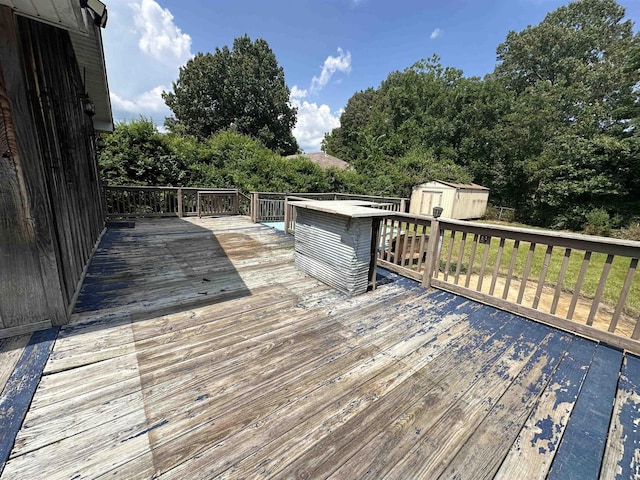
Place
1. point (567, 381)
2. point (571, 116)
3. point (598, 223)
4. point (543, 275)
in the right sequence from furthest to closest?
point (571, 116) < point (598, 223) < point (543, 275) < point (567, 381)

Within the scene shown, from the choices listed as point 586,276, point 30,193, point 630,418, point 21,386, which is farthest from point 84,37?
point 586,276

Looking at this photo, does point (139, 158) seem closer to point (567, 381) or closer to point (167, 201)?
point (167, 201)

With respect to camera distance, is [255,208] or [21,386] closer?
[21,386]

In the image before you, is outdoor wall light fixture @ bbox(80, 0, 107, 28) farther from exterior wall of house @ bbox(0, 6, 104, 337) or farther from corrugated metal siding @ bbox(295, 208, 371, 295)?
corrugated metal siding @ bbox(295, 208, 371, 295)

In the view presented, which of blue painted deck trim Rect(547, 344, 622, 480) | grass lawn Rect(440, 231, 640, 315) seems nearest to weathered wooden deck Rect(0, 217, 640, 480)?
blue painted deck trim Rect(547, 344, 622, 480)

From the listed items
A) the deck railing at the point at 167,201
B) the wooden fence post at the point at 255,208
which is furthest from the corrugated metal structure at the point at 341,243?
the deck railing at the point at 167,201

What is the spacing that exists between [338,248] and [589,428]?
7.78 feet

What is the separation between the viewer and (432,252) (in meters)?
3.47

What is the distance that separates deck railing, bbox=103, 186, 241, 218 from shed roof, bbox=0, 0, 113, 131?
1737 millimetres

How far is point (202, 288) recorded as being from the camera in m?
3.23

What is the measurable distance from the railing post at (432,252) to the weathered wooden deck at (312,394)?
0.56m

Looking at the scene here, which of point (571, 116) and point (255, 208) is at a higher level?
point (571, 116)

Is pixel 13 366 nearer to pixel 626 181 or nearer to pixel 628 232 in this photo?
pixel 628 232

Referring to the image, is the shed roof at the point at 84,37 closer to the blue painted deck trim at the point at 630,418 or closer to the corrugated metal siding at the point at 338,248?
the corrugated metal siding at the point at 338,248
